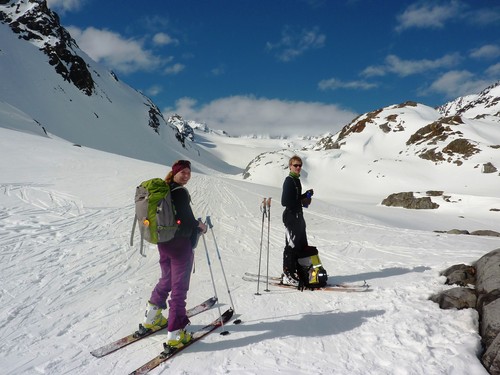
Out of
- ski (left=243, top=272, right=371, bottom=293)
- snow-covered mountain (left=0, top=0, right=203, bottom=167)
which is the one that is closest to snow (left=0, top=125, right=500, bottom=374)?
ski (left=243, top=272, right=371, bottom=293)

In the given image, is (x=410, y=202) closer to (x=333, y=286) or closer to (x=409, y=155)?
(x=333, y=286)

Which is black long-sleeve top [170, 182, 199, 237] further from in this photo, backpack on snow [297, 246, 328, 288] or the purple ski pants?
backpack on snow [297, 246, 328, 288]

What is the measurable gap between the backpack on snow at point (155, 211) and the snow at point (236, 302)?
166cm

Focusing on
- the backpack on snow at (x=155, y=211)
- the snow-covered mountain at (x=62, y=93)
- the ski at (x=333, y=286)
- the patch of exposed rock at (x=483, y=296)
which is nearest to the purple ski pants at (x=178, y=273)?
the backpack on snow at (x=155, y=211)

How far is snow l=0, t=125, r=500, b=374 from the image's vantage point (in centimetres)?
426

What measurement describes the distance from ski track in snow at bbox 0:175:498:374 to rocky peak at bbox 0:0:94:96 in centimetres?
7666

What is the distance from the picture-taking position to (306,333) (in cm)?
502

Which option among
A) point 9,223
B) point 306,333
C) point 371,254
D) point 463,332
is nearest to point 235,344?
point 306,333

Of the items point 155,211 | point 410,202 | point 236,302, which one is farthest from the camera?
point 410,202

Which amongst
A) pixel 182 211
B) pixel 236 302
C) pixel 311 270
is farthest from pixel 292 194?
pixel 182 211

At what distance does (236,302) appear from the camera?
6.06 meters

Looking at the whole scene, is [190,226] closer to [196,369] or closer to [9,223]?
[196,369]

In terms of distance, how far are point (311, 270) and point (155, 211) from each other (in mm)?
3802

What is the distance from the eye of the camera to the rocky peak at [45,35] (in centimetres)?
7369
